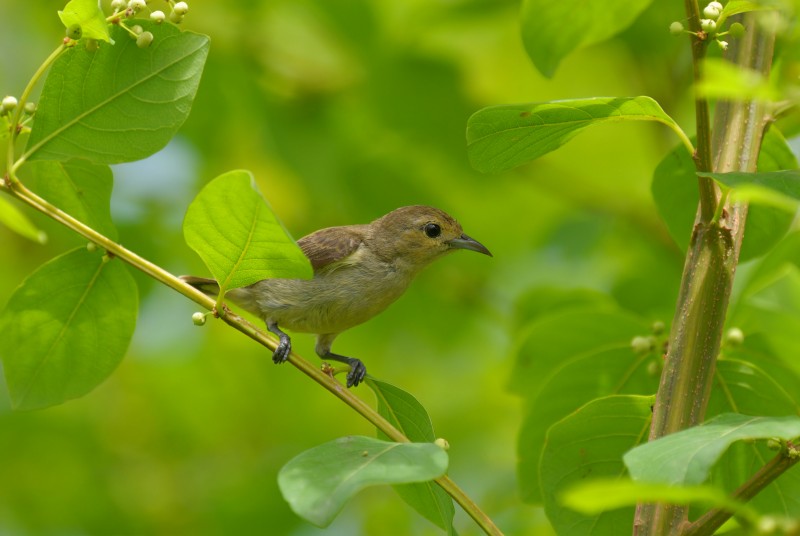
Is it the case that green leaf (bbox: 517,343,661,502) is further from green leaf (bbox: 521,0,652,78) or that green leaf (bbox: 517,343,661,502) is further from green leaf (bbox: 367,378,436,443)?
green leaf (bbox: 521,0,652,78)

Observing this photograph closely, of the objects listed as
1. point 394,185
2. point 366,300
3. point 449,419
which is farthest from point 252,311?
point 449,419

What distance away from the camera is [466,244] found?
5.84m

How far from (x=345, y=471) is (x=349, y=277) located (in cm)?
288

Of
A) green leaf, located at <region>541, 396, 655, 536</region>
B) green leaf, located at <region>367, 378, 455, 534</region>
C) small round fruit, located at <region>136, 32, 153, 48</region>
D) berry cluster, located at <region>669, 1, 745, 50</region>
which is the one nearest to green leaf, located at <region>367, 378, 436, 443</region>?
green leaf, located at <region>367, 378, 455, 534</region>

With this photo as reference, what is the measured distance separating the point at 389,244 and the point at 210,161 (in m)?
1.54

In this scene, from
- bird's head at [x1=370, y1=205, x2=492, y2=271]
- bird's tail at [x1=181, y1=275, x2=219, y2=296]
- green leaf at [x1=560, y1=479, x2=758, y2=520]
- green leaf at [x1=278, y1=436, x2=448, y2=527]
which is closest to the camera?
green leaf at [x1=560, y1=479, x2=758, y2=520]

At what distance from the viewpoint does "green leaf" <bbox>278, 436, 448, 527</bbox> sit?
2.25 metres

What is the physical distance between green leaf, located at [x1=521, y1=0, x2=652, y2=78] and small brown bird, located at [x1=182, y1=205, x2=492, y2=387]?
1.70m

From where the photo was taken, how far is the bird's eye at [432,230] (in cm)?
585

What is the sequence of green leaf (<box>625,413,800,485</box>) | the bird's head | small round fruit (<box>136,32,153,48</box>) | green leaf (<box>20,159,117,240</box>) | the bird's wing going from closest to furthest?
green leaf (<box>625,413,800,485</box>)
small round fruit (<box>136,32,153,48</box>)
green leaf (<box>20,159,117,240</box>)
the bird's wing
the bird's head

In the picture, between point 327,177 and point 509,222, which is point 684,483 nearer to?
point 327,177

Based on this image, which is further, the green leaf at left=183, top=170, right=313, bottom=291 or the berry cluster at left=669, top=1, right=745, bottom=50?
the berry cluster at left=669, top=1, right=745, bottom=50

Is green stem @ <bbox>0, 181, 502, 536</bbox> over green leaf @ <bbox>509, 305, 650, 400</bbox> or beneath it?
over

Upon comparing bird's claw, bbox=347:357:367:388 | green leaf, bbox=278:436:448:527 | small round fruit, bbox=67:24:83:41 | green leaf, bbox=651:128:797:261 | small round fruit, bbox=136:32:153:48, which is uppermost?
small round fruit, bbox=67:24:83:41
